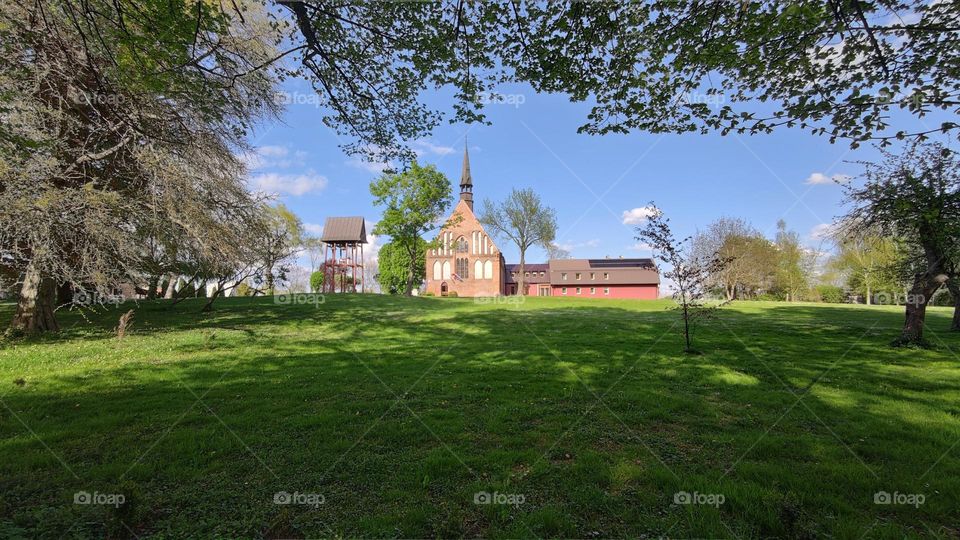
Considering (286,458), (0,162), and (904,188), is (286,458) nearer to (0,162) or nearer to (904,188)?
(0,162)

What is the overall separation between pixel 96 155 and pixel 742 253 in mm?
49098

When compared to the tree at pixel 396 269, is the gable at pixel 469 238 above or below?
above

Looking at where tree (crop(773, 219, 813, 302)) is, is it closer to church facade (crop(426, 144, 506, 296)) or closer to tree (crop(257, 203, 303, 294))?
church facade (crop(426, 144, 506, 296))

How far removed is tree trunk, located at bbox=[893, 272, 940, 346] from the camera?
440 inches

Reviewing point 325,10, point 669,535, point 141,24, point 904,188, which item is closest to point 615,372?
point 669,535

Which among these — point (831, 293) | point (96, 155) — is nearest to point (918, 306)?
point (96, 155)

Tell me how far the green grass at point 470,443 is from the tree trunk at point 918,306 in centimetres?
235

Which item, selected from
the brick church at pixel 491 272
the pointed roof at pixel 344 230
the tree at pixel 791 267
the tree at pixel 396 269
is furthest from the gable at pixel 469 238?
the tree at pixel 791 267

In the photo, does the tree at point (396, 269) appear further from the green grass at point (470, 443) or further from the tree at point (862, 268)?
the green grass at point (470, 443)

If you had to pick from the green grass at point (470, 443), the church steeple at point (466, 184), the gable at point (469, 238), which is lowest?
the green grass at point (470, 443)

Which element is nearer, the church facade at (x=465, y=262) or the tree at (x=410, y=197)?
the tree at (x=410, y=197)

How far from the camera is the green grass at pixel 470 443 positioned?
124 inches

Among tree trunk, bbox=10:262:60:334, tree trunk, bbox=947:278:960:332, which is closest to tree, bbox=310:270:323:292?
tree trunk, bbox=10:262:60:334

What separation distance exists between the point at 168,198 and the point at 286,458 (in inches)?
396
